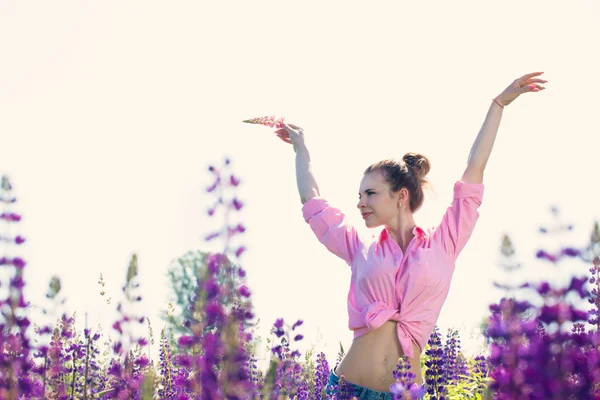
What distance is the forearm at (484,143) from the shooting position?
487 cm

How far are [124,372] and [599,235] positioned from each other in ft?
6.45

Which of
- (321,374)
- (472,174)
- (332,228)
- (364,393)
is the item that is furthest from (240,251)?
(321,374)

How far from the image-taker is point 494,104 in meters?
4.97

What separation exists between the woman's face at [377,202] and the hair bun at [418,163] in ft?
0.69

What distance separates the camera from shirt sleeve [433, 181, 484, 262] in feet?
15.8

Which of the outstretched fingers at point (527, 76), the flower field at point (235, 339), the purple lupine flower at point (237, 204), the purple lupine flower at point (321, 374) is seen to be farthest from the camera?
the purple lupine flower at point (321, 374)

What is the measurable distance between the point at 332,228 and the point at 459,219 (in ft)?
2.36

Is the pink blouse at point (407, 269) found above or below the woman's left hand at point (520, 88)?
below

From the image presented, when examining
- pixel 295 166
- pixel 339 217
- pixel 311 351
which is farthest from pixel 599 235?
pixel 311 351

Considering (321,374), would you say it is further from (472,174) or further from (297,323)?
(472,174)

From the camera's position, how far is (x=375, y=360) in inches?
179

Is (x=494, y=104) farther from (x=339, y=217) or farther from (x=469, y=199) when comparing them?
(x=339, y=217)

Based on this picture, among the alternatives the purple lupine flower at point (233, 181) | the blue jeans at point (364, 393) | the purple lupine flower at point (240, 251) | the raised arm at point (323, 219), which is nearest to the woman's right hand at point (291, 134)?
the raised arm at point (323, 219)

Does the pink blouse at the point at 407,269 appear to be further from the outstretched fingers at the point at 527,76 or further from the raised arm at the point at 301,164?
the outstretched fingers at the point at 527,76
